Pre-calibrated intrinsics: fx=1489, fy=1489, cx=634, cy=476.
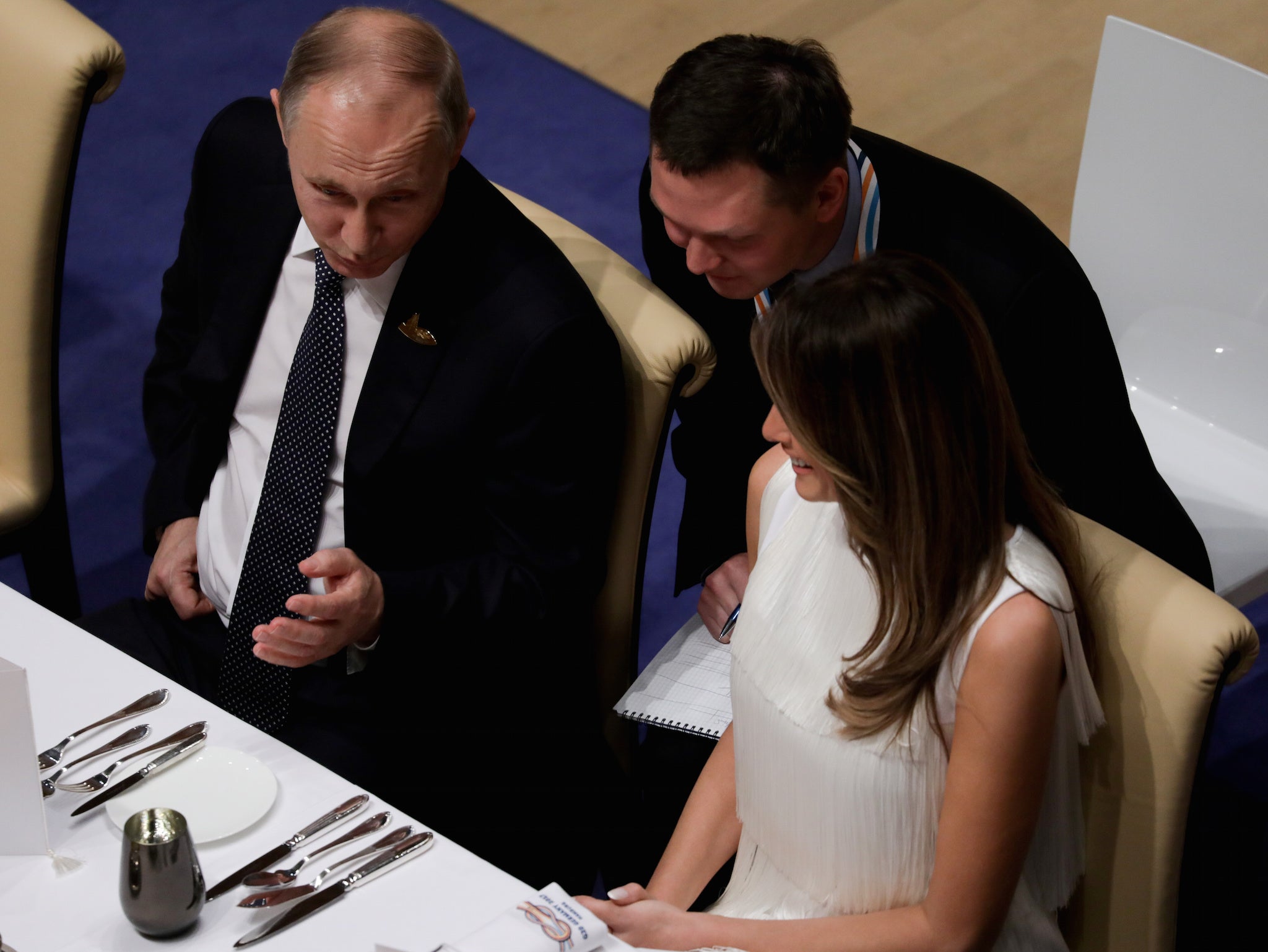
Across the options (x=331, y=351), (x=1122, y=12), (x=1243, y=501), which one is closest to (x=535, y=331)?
(x=331, y=351)

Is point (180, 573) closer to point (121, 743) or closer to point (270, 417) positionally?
point (270, 417)

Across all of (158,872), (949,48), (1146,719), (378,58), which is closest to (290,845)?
(158,872)

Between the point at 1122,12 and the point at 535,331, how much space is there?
11.6 ft

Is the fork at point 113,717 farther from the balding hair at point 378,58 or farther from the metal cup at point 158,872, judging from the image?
the balding hair at point 378,58

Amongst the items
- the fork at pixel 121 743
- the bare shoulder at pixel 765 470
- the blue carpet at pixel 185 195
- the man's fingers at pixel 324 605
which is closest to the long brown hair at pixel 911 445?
the bare shoulder at pixel 765 470

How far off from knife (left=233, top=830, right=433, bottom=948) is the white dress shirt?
2.18 ft

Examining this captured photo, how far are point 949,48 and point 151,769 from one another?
12.8 feet

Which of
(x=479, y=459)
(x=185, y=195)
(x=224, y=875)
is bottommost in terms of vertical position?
(x=185, y=195)

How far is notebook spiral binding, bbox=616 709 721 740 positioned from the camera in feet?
6.90

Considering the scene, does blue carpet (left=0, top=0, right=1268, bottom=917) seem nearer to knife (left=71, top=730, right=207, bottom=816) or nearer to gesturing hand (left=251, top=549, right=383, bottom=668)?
gesturing hand (left=251, top=549, right=383, bottom=668)

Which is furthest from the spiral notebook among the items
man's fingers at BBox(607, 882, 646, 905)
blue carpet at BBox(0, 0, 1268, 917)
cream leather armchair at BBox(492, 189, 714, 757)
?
blue carpet at BBox(0, 0, 1268, 917)

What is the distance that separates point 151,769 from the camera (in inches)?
67.4

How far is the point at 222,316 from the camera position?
2.34 metres

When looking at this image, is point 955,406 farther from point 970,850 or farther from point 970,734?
point 970,850
